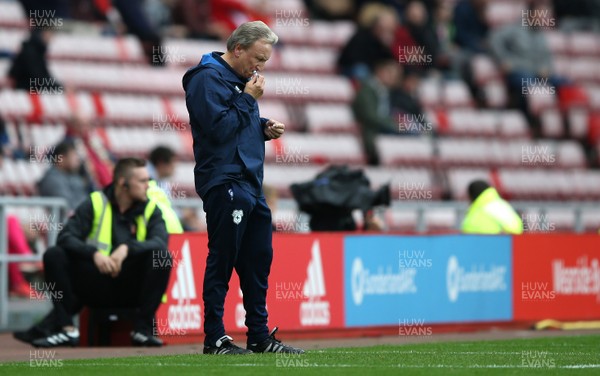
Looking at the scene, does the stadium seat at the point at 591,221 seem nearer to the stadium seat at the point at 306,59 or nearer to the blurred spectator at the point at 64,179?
the stadium seat at the point at 306,59

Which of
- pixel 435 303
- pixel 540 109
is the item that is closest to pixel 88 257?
pixel 435 303

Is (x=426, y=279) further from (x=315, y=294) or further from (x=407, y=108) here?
(x=407, y=108)

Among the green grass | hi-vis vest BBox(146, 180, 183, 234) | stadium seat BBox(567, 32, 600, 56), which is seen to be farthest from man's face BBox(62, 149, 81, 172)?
stadium seat BBox(567, 32, 600, 56)

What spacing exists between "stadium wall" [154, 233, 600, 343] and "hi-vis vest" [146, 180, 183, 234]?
0.23m

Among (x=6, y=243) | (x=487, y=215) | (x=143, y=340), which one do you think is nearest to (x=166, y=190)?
(x=6, y=243)

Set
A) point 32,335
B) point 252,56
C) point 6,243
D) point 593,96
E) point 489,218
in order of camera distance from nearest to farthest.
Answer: point 252,56, point 32,335, point 6,243, point 489,218, point 593,96

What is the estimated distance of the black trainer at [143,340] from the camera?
40.1ft

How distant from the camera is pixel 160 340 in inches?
492

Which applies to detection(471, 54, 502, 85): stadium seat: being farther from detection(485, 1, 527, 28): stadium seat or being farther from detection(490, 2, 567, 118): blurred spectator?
detection(485, 1, 527, 28): stadium seat

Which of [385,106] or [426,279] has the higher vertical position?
[385,106]

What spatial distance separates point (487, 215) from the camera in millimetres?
16016

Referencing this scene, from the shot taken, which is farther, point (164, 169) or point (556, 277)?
point (556, 277)

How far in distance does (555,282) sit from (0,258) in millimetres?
6110

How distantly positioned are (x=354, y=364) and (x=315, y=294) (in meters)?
4.51
